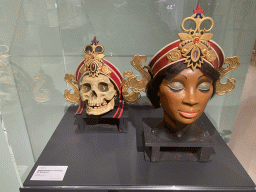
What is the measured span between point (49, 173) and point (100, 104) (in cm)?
59

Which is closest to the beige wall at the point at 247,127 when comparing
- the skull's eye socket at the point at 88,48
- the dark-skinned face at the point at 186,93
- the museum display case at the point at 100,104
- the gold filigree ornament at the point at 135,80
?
the museum display case at the point at 100,104

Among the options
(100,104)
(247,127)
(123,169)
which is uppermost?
(100,104)

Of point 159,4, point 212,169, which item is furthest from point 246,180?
point 159,4

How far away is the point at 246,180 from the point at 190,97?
674 millimetres

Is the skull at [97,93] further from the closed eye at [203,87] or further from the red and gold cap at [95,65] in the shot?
the closed eye at [203,87]

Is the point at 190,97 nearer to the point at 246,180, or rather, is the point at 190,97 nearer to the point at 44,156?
the point at 246,180

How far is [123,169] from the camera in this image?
1.24 meters

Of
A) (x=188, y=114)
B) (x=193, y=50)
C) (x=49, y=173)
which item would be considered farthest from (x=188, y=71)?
(x=49, y=173)

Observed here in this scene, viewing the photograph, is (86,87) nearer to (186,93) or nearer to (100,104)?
(100,104)

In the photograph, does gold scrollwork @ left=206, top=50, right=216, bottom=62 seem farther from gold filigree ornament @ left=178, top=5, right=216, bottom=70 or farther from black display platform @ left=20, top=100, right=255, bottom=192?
black display platform @ left=20, top=100, right=255, bottom=192

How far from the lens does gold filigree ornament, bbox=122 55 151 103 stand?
1.37m

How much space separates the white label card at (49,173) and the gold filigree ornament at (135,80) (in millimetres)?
740

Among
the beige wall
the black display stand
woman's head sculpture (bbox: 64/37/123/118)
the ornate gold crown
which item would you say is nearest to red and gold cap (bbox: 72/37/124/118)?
woman's head sculpture (bbox: 64/37/123/118)

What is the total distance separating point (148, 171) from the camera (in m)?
1.22
